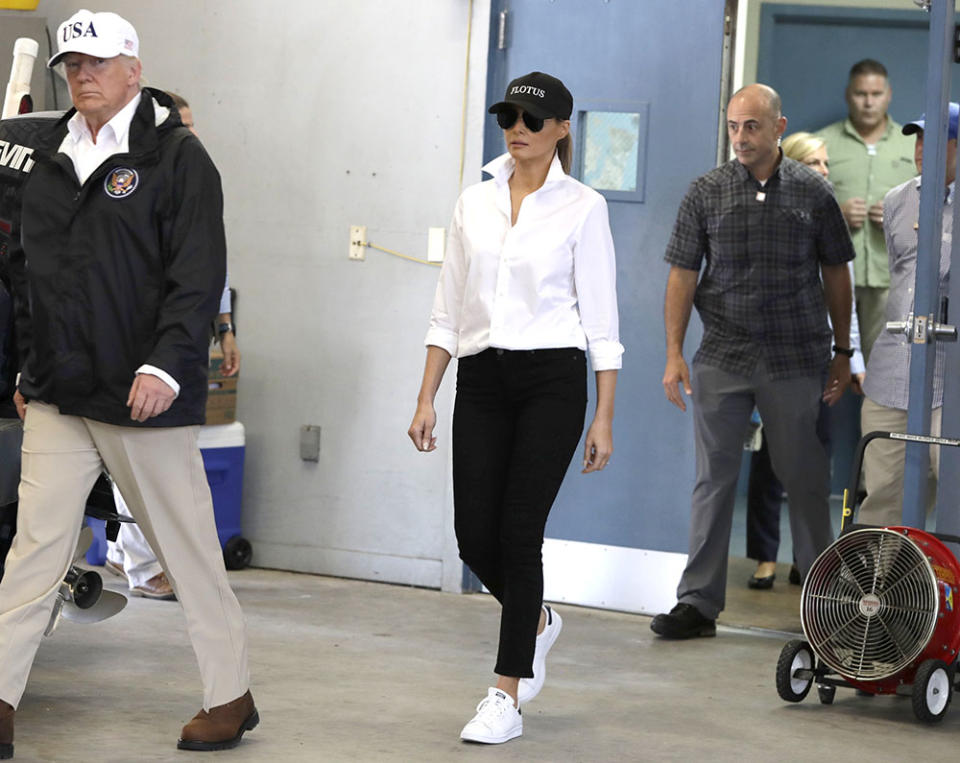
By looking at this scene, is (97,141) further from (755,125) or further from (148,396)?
(755,125)

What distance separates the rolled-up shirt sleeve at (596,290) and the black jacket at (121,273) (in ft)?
2.89

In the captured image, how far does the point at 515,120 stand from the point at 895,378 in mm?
1835

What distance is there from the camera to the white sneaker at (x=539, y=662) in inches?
146

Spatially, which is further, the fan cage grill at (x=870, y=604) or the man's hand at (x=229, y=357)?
the man's hand at (x=229, y=357)

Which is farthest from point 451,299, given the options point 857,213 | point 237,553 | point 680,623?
point 857,213

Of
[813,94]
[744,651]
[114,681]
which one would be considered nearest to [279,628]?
[114,681]

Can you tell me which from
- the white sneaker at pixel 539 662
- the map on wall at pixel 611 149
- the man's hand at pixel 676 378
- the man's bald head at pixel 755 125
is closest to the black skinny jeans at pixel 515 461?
the white sneaker at pixel 539 662

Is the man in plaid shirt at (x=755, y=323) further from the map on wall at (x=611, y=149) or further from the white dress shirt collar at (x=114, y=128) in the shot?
the white dress shirt collar at (x=114, y=128)

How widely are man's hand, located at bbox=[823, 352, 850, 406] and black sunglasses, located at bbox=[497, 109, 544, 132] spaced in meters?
1.84

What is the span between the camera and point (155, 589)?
5.22 metres

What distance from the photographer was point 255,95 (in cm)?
589

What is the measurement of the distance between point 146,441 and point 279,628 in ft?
5.68

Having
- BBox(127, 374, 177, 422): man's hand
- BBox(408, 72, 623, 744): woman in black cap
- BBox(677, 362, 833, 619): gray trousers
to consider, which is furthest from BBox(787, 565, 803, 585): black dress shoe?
BBox(127, 374, 177, 422): man's hand

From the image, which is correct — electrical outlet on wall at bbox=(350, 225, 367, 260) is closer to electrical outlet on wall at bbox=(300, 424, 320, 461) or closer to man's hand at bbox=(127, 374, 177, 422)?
electrical outlet on wall at bbox=(300, 424, 320, 461)
